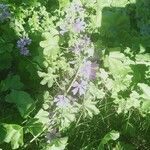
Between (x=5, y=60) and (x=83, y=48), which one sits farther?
(x=5, y=60)

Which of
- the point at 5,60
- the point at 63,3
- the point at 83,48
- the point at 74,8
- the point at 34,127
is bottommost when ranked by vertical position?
the point at 34,127

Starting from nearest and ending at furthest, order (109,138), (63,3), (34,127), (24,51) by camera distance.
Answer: (109,138) < (34,127) < (24,51) < (63,3)

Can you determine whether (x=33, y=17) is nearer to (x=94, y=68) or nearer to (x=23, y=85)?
(x=23, y=85)

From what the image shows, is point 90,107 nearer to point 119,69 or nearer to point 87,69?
point 87,69

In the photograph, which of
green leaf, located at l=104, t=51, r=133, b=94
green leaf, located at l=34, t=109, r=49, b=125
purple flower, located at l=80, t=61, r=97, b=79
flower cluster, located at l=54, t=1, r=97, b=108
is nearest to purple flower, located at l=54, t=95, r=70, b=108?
flower cluster, located at l=54, t=1, r=97, b=108

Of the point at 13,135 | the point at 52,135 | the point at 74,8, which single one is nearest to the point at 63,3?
the point at 74,8

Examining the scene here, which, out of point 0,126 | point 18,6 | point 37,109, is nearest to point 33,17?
point 18,6
